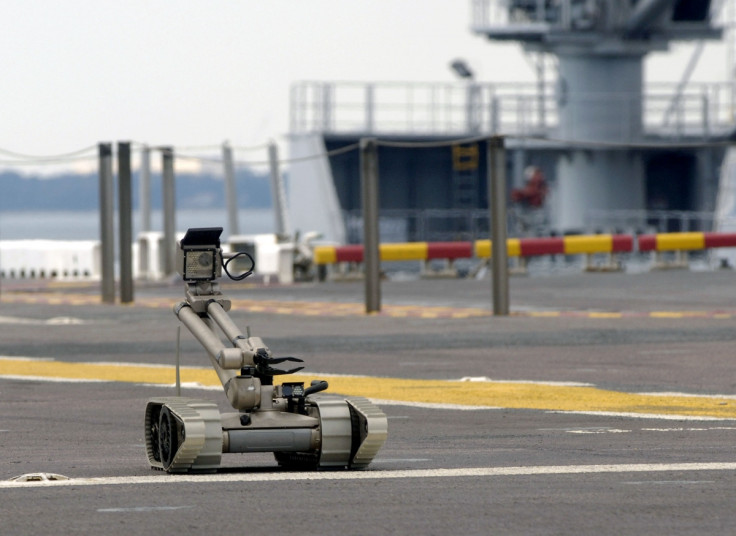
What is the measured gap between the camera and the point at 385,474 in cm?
874

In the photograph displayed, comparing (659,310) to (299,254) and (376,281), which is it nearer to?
(376,281)

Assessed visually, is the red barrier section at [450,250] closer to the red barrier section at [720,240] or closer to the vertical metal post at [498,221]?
the red barrier section at [720,240]

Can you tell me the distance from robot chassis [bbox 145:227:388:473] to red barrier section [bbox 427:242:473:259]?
91.5 feet

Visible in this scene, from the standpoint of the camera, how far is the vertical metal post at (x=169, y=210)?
120 ft

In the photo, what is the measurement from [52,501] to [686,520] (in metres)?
3.07

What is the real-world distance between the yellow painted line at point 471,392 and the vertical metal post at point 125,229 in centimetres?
1068

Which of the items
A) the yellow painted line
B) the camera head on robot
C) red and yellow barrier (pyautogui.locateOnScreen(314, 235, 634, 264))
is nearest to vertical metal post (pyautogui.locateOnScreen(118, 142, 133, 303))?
red and yellow barrier (pyautogui.locateOnScreen(314, 235, 634, 264))

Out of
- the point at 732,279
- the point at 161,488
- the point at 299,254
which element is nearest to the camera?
the point at 161,488

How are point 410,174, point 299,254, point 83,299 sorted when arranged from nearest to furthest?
1. point 83,299
2. point 299,254
3. point 410,174

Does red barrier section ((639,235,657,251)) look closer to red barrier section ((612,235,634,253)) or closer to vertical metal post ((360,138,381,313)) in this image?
red barrier section ((612,235,634,253))

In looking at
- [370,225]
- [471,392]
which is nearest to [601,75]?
[370,225]

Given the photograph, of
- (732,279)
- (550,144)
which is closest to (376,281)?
(732,279)

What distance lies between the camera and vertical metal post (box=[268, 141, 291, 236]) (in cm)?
4100

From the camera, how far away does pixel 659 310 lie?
2508 centimetres
